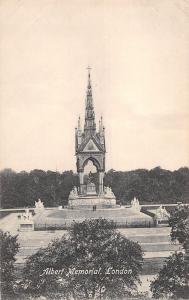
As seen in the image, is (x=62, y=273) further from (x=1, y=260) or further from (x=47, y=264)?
(x=1, y=260)

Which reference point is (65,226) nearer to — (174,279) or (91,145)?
(91,145)

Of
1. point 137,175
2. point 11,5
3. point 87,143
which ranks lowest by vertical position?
point 137,175

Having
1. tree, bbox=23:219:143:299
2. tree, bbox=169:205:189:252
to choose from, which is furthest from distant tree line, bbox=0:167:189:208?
tree, bbox=23:219:143:299

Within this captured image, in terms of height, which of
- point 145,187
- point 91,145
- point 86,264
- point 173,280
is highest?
point 91,145

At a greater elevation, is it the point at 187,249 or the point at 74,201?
the point at 74,201

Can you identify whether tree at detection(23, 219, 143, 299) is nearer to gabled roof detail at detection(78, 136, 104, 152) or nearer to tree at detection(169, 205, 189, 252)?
tree at detection(169, 205, 189, 252)

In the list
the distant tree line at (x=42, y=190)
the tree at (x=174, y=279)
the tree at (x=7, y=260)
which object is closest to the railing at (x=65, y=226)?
the distant tree line at (x=42, y=190)

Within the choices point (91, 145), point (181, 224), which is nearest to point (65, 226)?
point (91, 145)

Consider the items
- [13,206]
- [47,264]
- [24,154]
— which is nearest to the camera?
[47,264]

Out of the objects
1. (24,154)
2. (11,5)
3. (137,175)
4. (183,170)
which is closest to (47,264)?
(24,154)
